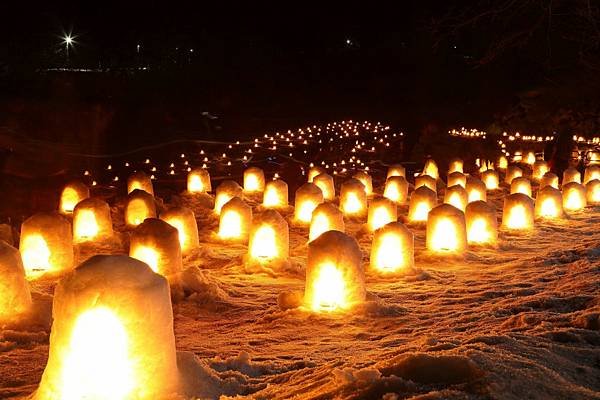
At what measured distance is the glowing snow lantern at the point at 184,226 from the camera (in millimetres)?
10242

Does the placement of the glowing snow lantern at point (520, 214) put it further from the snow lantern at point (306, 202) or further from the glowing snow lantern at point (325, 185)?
the glowing snow lantern at point (325, 185)

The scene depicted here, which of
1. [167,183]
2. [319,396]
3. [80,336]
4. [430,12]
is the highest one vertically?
[430,12]

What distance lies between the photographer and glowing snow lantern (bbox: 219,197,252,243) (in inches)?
445

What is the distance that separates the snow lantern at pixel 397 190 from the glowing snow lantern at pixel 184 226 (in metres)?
5.83

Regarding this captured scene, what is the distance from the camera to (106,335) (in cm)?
423

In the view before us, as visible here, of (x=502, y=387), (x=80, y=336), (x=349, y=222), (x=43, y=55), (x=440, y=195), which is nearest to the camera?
(x=502, y=387)

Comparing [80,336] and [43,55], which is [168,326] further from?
[43,55]

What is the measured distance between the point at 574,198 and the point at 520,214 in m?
2.67

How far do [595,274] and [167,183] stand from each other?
36.8ft

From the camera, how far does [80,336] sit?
4227 millimetres

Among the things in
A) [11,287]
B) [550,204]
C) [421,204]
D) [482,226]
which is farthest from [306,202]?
[11,287]

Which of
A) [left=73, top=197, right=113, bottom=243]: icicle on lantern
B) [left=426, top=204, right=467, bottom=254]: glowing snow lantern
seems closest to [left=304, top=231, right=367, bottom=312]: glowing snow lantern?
[left=426, top=204, right=467, bottom=254]: glowing snow lantern

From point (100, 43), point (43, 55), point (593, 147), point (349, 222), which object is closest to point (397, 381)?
point (349, 222)

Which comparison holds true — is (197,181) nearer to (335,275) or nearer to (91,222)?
(91,222)
